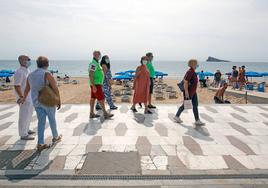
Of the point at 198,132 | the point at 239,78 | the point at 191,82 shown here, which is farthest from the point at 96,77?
the point at 239,78

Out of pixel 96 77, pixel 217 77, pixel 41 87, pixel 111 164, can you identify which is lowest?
pixel 111 164

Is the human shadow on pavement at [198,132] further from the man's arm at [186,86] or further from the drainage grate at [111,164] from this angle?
the drainage grate at [111,164]

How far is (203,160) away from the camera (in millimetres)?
4273

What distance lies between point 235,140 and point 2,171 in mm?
4279

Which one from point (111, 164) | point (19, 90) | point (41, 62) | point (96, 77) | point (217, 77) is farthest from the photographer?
point (217, 77)

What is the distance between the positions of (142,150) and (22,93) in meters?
2.59

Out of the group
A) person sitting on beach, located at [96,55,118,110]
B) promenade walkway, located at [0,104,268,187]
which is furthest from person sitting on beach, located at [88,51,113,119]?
person sitting on beach, located at [96,55,118,110]

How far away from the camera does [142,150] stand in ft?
15.4

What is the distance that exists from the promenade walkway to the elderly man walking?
230 mm

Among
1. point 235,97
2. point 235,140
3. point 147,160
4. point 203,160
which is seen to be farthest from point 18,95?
point 235,97

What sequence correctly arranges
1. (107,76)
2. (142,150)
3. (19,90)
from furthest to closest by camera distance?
(107,76)
(19,90)
(142,150)

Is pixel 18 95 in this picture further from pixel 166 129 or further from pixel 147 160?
pixel 166 129

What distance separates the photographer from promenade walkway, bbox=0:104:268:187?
3.85 metres

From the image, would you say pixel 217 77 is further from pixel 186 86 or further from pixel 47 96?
pixel 47 96
